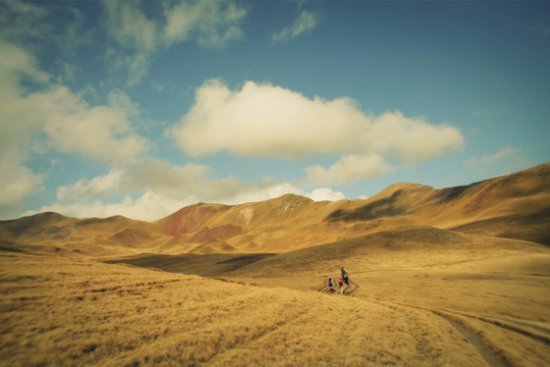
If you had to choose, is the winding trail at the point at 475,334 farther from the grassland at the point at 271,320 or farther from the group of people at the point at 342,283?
the group of people at the point at 342,283

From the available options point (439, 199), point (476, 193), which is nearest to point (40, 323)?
point (476, 193)

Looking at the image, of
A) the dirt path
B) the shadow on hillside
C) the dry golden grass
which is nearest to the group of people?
the dry golden grass

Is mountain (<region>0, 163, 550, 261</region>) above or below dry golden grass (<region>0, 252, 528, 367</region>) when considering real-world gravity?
above

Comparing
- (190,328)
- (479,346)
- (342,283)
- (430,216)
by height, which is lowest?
(479,346)

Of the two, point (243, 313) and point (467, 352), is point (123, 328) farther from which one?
point (467, 352)

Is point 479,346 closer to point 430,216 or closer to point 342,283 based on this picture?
point 342,283

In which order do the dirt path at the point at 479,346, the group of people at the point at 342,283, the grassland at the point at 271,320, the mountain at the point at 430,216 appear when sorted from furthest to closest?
the mountain at the point at 430,216 → the group of people at the point at 342,283 → the dirt path at the point at 479,346 → the grassland at the point at 271,320

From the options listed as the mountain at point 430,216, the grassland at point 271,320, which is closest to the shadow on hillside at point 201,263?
the mountain at point 430,216

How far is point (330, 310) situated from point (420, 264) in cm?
3938

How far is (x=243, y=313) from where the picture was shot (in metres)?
20.5

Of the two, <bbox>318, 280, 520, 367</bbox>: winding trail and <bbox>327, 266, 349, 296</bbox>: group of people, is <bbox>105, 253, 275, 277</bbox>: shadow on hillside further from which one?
<bbox>318, 280, 520, 367</bbox>: winding trail

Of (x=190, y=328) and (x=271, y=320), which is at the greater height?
(x=190, y=328)

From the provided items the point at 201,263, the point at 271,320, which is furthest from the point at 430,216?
the point at 271,320

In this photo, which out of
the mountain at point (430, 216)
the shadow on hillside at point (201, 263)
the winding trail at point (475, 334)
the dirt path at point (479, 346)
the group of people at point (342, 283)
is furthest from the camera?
the mountain at point (430, 216)
